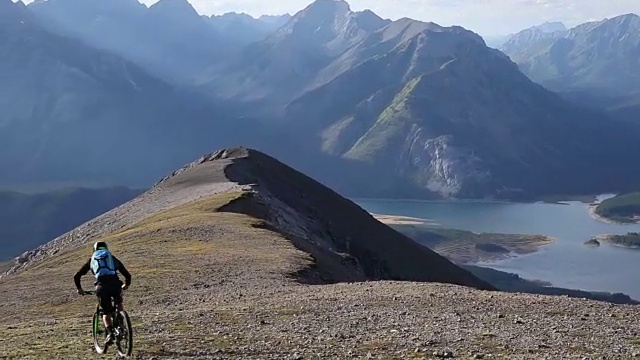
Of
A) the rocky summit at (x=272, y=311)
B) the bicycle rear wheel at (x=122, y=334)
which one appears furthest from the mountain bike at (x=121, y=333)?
the rocky summit at (x=272, y=311)

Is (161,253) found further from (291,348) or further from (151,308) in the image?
(291,348)

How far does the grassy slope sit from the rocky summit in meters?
0.08

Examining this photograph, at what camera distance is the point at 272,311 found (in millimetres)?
27688

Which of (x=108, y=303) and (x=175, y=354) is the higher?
(x=108, y=303)

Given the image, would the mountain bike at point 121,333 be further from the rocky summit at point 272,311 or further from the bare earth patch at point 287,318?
the rocky summit at point 272,311

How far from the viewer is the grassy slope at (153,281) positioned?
23.4m

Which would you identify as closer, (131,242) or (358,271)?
(131,242)

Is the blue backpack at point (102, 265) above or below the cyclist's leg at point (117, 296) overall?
above

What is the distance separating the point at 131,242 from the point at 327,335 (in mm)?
33698

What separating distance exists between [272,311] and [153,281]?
12461 millimetres

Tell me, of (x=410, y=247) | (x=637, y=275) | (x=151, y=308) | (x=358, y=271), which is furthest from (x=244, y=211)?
(x=637, y=275)

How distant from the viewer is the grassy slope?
2336 cm

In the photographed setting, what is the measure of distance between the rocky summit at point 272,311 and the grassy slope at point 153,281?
78 millimetres

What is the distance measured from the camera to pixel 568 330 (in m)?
24.4
